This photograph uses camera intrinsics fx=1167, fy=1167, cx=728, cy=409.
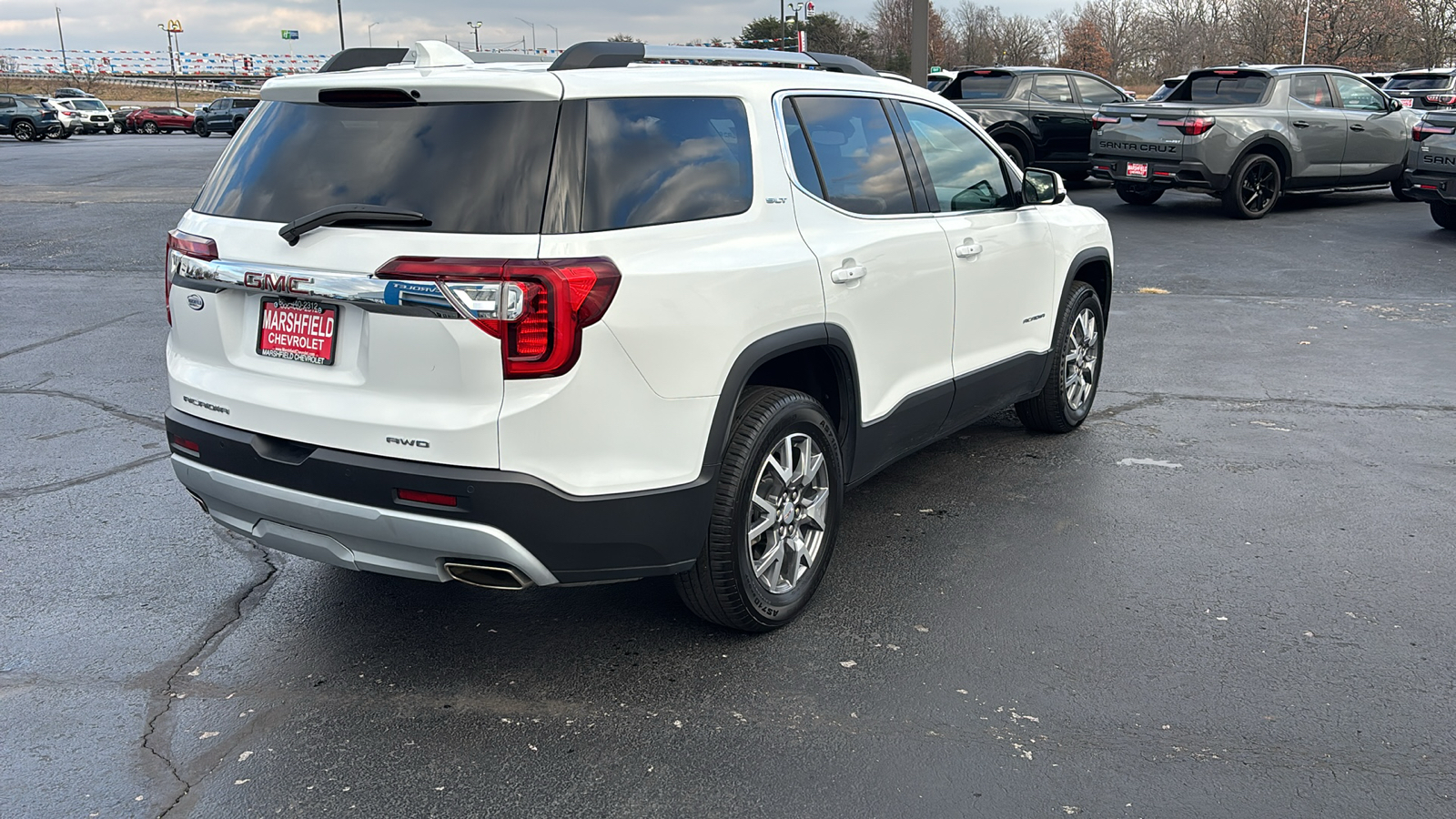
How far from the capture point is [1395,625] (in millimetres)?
3928

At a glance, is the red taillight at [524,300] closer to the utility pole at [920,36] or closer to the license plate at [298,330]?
the license plate at [298,330]

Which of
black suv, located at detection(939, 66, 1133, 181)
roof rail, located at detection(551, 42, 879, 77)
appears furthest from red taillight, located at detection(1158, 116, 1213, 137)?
roof rail, located at detection(551, 42, 879, 77)

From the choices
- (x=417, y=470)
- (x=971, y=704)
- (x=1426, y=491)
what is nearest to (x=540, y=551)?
(x=417, y=470)

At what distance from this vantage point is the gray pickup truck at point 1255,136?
555 inches

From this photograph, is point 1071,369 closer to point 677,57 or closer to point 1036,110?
point 677,57

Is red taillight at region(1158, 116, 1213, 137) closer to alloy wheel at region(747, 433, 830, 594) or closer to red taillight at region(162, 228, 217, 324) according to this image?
alloy wheel at region(747, 433, 830, 594)

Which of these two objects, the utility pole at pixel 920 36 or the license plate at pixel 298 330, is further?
the utility pole at pixel 920 36

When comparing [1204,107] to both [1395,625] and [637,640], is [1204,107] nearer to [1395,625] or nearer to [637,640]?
[1395,625]

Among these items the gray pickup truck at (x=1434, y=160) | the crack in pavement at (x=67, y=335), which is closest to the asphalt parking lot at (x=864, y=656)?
the crack in pavement at (x=67, y=335)

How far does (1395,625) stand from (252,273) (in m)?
3.83

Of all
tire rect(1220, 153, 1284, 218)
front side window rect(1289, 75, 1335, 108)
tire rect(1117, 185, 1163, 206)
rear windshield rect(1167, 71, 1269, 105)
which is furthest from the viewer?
tire rect(1117, 185, 1163, 206)

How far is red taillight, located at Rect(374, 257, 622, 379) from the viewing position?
9.92 ft

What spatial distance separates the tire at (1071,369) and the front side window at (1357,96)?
11363 millimetres

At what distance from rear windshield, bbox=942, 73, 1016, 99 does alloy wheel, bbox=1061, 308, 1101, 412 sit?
39.7 ft
